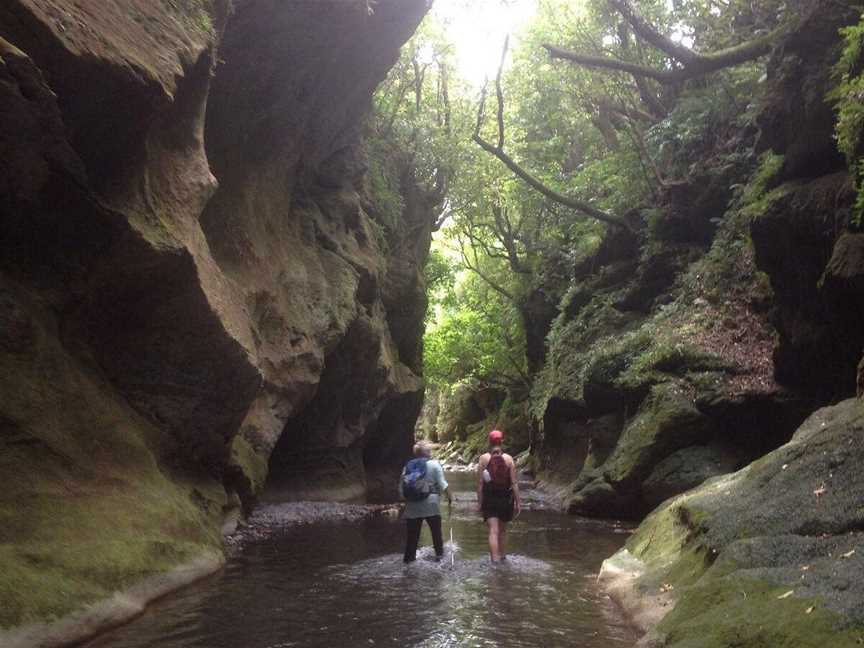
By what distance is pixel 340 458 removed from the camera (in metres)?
20.4

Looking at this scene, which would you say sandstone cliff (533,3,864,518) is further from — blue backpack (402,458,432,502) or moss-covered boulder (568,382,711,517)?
blue backpack (402,458,432,502)

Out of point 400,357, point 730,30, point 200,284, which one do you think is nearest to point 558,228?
point 400,357

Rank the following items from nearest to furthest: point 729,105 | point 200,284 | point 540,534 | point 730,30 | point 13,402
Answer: point 13,402 < point 200,284 < point 540,534 < point 730,30 < point 729,105

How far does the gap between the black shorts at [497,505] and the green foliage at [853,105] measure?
5.90 metres

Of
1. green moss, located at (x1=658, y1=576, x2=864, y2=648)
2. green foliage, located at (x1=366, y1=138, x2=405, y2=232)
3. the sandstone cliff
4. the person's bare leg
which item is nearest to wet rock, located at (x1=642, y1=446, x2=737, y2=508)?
the sandstone cliff

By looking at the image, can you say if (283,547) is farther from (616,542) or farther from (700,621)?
(700,621)

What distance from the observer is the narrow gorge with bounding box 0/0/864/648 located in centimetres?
671

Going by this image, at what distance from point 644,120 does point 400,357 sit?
11.4 metres

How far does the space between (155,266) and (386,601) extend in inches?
192

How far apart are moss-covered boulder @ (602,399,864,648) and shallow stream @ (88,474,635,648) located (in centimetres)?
77

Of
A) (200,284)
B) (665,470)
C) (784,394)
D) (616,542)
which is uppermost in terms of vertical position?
(200,284)

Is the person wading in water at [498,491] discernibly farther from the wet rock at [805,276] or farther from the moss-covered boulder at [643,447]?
the wet rock at [805,276]

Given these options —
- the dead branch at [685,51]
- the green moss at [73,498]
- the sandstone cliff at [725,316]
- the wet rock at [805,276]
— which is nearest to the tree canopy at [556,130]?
the dead branch at [685,51]

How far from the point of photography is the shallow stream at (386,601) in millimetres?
6535
